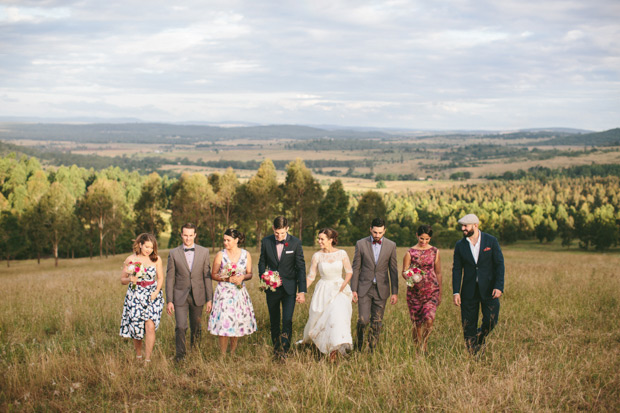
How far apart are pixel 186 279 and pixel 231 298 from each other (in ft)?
2.87

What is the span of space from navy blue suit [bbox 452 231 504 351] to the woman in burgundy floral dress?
0.40 metres

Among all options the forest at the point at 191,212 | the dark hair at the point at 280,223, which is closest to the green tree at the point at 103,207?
the forest at the point at 191,212

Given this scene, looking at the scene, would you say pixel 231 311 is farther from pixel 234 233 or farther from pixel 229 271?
pixel 234 233

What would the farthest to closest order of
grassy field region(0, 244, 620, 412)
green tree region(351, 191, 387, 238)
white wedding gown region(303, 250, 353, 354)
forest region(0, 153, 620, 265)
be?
1. green tree region(351, 191, 387, 238)
2. forest region(0, 153, 620, 265)
3. white wedding gown region(303, 250, 353, 354)
4. grassy field region(0, 244, 620, 412)

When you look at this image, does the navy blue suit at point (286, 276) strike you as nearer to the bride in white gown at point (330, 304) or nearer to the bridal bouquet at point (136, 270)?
the bride in white gown at point (330, 304)

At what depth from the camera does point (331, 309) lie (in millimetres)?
8258

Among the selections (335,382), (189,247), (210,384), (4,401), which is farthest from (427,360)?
(4,401)

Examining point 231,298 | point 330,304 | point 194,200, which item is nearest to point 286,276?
point 330,304

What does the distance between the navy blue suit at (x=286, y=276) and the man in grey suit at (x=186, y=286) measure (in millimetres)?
1066

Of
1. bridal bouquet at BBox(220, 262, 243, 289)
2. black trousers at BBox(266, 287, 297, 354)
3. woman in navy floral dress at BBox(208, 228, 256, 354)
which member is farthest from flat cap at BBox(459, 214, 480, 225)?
bridal bouquet at BBox(220, 262, 243, 289)

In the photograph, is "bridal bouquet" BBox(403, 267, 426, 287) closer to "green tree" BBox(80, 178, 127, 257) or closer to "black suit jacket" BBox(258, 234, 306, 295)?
"black suit jacket" BBox(258, 234, 306, 295)

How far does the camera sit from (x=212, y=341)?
9.20 meters

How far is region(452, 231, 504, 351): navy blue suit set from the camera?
8125 millimetres

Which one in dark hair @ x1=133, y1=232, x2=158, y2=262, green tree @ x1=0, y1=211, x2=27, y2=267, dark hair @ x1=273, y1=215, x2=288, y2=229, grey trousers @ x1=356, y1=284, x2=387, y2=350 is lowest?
green tree @ x1=0, y1=211, x2=27, y2=267
